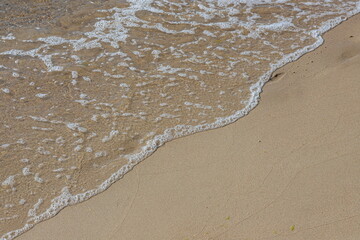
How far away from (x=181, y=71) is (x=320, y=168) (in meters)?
2.04

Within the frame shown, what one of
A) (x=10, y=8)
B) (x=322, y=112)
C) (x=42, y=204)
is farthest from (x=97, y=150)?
(x=10, y=8)

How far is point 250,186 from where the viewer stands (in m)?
3.20

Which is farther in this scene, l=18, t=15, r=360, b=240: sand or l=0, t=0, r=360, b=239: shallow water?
l=0, t=0, r=360, b=239: shallow water

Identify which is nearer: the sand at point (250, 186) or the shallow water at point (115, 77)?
the sand at point (250, 186)

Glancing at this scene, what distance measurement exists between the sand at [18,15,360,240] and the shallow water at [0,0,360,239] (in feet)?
0.76

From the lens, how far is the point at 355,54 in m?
4.66

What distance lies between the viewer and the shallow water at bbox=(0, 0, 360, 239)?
352cm

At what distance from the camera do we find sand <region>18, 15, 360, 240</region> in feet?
9.63

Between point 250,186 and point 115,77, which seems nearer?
point 250,186

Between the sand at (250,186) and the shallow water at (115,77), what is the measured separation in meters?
0.23

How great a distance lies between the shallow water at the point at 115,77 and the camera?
11.6 ft

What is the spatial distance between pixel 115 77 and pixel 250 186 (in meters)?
2.17

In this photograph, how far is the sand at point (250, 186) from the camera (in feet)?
9.63

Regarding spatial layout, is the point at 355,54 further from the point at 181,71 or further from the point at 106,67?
the point at 106,67
